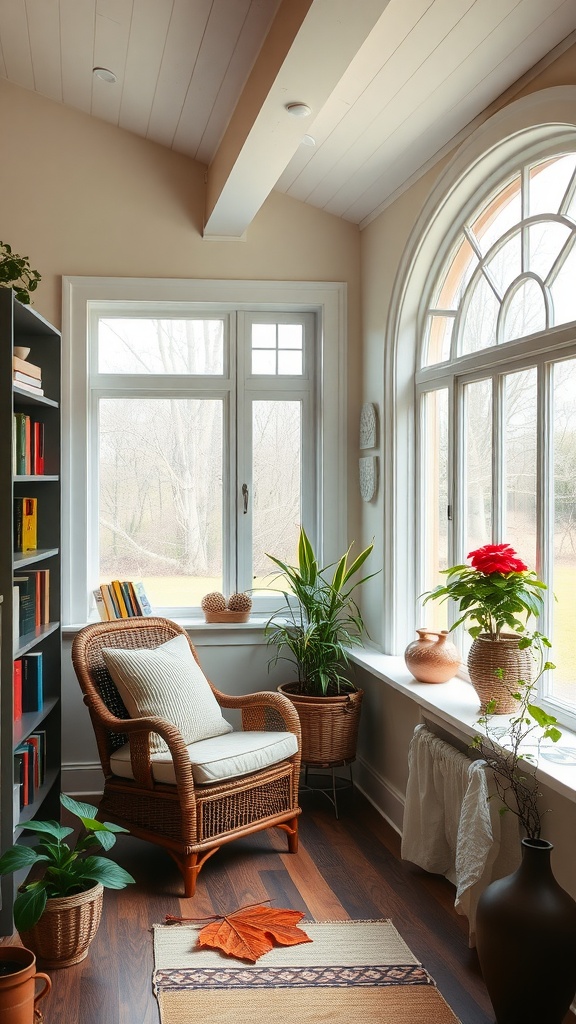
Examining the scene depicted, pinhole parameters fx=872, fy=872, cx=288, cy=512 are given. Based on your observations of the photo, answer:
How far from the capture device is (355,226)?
444cm

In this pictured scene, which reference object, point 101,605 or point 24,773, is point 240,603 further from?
point 24,773

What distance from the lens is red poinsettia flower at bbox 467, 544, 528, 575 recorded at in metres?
2.78

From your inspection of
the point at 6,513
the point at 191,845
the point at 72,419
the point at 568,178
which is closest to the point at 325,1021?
the point at 191,845

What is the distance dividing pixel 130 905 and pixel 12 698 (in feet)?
2.90

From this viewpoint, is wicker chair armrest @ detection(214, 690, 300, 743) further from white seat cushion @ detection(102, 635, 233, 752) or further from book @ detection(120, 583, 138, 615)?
book @ detection(120, 583, 138, 615)

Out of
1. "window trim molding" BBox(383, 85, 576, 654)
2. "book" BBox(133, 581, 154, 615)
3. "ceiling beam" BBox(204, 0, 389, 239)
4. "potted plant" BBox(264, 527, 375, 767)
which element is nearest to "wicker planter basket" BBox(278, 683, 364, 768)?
"potted plant" BBox(264, 527, 375, 767)

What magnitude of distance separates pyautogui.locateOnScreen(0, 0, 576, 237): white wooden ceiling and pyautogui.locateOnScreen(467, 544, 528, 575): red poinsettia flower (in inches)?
59.2

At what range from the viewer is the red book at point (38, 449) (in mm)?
3541

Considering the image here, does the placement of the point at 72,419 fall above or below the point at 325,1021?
above

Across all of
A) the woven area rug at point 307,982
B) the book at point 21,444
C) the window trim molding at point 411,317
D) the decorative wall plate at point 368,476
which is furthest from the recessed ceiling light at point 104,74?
the woven area rug at point 307,982

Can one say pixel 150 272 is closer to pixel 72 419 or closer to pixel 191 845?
pixel 72 419

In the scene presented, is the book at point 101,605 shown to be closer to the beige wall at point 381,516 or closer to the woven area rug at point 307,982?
the beige wall at point 381,516

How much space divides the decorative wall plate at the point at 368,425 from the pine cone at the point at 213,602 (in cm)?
104

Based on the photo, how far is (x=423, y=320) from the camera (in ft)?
12.4
